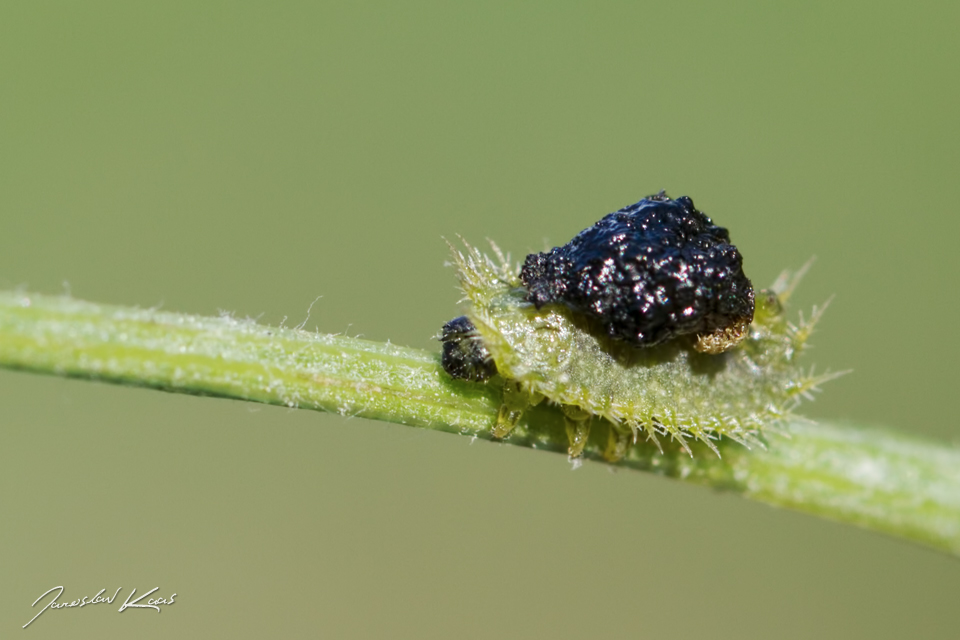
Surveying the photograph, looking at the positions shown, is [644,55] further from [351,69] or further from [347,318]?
[347,318]

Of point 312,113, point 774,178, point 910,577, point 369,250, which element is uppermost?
point 774,178

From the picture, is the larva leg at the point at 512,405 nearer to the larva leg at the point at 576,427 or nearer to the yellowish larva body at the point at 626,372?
the yellowish larva body at the point at 626,372

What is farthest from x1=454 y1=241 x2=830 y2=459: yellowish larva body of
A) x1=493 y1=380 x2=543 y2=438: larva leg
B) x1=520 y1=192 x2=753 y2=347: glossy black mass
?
x1=520 y1=192 x2=753 y2=347: glossy black mass

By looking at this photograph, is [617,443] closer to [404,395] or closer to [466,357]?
[466,357]

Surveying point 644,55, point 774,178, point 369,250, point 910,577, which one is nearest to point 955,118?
point 774,178

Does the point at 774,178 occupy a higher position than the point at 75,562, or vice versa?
the point at 774,178
